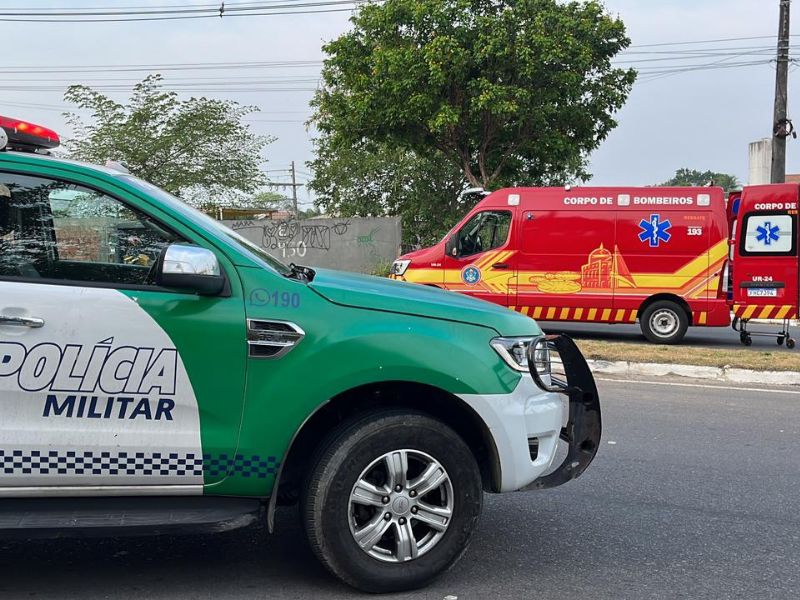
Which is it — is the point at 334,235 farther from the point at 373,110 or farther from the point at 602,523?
the point at 602,523

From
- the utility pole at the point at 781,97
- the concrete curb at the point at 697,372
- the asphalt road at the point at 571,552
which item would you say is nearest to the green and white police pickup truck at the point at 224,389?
the asphalt road at the point at 571,552

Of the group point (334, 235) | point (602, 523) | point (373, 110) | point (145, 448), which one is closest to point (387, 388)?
point (145, 448)

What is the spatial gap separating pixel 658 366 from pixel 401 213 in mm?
21648

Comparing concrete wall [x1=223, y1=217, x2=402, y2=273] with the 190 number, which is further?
concrete wall [x1=223, y1=217, x2=402, y2=273]

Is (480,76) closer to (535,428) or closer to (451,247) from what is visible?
(451,247)

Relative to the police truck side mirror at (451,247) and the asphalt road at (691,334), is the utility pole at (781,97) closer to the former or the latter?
the asphalt road at (691,334)

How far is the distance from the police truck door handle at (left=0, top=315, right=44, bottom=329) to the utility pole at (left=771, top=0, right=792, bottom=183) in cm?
1867

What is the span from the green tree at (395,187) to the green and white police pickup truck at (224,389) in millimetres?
24749

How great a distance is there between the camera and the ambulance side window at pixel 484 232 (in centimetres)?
1330

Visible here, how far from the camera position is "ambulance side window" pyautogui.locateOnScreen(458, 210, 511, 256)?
13.3m

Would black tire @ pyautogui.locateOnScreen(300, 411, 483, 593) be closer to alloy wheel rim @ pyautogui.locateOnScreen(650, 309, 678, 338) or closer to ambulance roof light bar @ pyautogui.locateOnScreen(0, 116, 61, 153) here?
ambulance roof light bar @ pyautogui.locateOnScreen(0, 116, 61, 153)

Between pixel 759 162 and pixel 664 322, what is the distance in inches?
769

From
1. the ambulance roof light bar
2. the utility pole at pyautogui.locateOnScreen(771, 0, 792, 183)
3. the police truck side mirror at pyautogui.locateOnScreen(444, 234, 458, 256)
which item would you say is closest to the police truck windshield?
the ambulance roof light bar

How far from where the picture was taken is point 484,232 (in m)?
13.5
